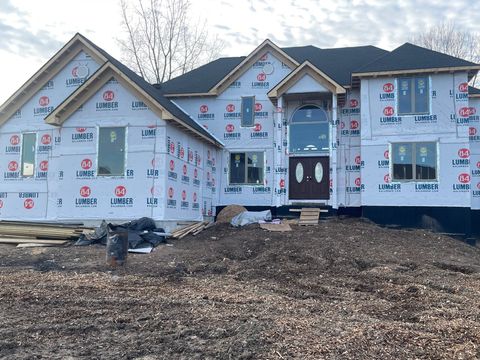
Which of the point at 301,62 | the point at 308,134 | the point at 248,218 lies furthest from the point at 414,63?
the point at 248,218

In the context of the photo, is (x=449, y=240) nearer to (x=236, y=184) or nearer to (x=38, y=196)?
(x=236, y=184)

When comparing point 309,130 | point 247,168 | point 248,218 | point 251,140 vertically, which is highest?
point 309,130

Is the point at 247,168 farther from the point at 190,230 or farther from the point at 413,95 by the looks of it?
the point at 413,95

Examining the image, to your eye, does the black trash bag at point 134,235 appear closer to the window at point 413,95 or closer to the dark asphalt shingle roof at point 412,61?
the dark asphalt shingle roof at point 412,61

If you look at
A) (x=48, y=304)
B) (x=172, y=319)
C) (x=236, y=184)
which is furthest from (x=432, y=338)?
(x=236, y=184)

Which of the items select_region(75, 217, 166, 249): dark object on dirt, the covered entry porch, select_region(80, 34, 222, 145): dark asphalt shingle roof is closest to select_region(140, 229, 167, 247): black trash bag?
select_region(75, 217, 166, 249): dark object on dirt

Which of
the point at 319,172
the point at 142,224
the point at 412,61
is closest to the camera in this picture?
the point at 142,224

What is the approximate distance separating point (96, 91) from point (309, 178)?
9.08 metres

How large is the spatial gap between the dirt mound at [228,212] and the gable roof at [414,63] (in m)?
7.08

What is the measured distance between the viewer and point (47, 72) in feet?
59.5

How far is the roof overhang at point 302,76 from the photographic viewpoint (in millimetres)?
17848

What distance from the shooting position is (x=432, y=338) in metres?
5.04

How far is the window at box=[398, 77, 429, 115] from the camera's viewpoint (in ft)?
57.7

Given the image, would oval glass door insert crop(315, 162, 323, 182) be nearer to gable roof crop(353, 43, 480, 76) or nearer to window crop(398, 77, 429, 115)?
window crop(398, 77, 429, 115)
